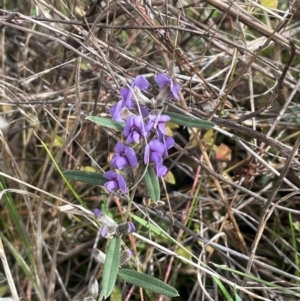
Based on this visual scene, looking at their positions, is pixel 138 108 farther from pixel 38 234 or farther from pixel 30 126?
pixel 30 126

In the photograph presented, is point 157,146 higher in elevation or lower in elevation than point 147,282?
higher

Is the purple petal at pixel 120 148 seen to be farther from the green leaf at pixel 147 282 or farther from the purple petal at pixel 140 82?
the green leaf at pixel 147 282

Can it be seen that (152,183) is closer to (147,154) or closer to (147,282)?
(147,154)

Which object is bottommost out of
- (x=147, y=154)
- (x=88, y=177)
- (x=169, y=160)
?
(x=169, y=160)

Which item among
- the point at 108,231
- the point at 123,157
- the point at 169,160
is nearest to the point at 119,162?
the point at 123,157

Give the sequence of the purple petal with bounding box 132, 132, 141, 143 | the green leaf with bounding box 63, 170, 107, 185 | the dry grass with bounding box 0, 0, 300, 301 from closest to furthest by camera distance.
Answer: the purple petal with bounding box 132, 132, 141, 143 < the green leaf with bounding box 63, 170, 107, 185 < the dry grass with bounding box 0, 0, 300, 301

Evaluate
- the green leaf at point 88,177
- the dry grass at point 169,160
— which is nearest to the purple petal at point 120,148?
the green leaf at point 88,177

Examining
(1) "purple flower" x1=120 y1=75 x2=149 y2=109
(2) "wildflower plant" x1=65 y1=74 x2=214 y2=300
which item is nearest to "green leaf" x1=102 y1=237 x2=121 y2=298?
(2) "wildflower plant" x1=65 y1=74 x2=214 y2=300

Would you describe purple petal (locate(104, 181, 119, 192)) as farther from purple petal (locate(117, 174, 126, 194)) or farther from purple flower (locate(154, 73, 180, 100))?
purple flower (locate(154, 73, 180, 100))
